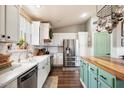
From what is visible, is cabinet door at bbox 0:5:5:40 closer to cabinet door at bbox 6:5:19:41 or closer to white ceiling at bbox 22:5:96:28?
cabinet door at bbox 6:5:19:41

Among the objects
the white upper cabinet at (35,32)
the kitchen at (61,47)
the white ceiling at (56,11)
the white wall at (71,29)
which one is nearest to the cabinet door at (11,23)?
the kitchen at (61,47)

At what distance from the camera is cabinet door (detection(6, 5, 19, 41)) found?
2.47m

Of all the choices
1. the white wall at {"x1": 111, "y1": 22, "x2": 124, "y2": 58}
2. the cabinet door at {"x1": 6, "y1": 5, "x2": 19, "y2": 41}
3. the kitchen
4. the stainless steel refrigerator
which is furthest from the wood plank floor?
the cabinet door at {"x1": 6, "y1": 5, "x2": 19, "y2": 41}

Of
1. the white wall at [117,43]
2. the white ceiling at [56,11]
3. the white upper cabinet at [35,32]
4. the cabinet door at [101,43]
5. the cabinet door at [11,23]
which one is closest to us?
the cabinet door at [11,23]

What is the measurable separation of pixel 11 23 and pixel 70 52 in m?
6.60

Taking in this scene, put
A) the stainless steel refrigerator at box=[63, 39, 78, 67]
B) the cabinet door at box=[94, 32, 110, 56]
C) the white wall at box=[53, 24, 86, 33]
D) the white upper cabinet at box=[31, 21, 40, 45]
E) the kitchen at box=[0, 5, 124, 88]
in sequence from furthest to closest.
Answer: the white wall at box=[53, 24, 86, 33] < the stainless steel refrigerator at box=[63, 39, 78, 67] < the cabinet door at box=[94, 32, 110, 56] < the white upper cabinet at box=[31, 21, 40, 45] < the kitchen at box=[0, 5, 124, 88]

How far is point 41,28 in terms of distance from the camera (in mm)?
7180

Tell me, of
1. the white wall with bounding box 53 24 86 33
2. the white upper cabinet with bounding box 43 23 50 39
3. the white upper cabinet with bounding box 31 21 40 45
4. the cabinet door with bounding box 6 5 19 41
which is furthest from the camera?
the white wall with bounding box 53 24 86 33

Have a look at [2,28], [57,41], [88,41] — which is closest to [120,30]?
[2,28]

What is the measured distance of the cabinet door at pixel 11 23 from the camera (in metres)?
2.47

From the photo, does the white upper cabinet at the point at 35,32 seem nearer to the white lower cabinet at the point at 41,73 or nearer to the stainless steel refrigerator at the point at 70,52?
the white lower cabinet at the point at 41,73

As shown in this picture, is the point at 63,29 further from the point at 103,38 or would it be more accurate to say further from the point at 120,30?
Answer: the point at 120,30
